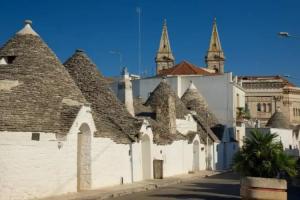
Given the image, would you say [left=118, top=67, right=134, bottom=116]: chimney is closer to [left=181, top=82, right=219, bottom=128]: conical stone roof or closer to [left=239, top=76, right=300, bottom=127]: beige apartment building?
[left=181, top=82, right=219, bottom=128]: conical stone roof

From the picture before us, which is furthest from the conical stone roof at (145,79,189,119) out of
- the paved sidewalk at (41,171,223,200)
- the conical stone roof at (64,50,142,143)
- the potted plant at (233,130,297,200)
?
the potted plant at (233,130,297,200)

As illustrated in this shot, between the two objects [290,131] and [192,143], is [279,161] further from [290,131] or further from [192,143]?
[290,131]

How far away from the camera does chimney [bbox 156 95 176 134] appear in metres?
35.2

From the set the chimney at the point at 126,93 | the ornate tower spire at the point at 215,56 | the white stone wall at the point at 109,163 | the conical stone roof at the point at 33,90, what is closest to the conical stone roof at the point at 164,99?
the chimney at the point at 126,93

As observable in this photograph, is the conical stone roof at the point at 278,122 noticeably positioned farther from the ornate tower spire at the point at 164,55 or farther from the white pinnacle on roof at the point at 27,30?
the white pinnacle on roof at the point at 27,30

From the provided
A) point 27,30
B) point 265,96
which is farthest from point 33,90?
point 265,96

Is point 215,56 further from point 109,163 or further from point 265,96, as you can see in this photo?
point 109,163

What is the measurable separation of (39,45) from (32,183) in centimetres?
652

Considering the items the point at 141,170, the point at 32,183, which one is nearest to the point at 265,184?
the point at 32,183

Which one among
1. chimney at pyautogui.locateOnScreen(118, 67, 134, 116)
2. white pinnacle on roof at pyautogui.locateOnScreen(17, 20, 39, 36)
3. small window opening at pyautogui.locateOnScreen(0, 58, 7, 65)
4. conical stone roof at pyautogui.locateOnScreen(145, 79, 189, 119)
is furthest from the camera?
conical stone roof at pyautogui.locateOnScreen(145, 79, 189, 119)

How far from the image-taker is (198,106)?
162ft

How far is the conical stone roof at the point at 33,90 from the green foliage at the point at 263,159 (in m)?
6.99

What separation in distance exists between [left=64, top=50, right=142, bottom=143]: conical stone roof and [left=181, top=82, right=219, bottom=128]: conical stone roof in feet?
63.9

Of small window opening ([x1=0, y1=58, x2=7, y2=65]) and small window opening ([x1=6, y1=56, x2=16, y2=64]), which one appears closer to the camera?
small window opening ([x1=0, y1=58, x2=7, y2=65])
